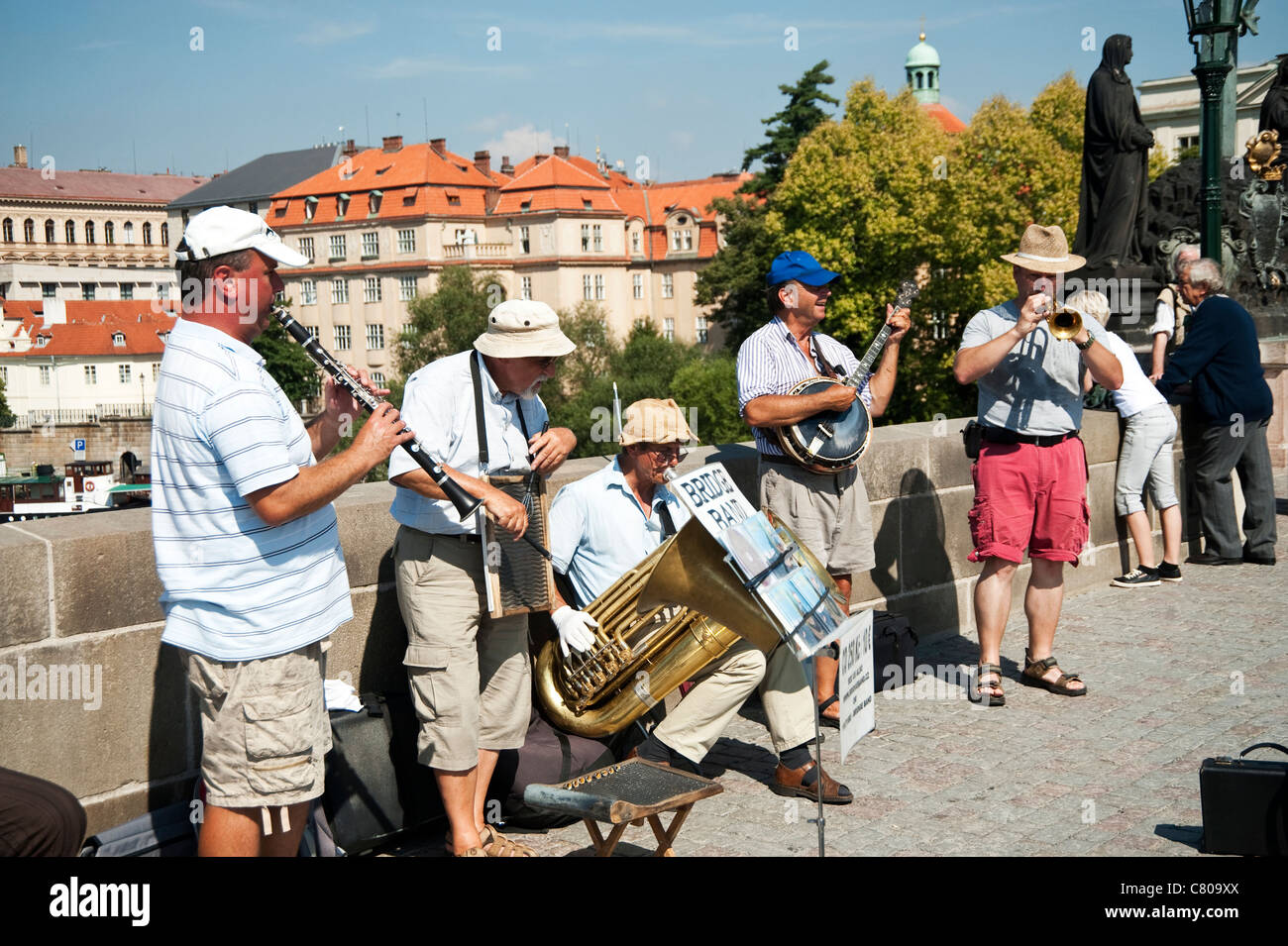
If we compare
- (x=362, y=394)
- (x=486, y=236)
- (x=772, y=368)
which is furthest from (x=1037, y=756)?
(x=486, y=236)

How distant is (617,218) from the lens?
11050 cm

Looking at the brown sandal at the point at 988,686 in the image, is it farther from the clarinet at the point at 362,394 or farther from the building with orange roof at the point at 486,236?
the building with orange roof at the point at 486,236

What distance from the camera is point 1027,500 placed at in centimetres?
700

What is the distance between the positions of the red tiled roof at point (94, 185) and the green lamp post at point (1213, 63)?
133 metres

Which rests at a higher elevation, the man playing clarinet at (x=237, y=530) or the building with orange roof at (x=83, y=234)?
the building with orange roof at (x=83, y=234)

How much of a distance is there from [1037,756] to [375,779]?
2835mm

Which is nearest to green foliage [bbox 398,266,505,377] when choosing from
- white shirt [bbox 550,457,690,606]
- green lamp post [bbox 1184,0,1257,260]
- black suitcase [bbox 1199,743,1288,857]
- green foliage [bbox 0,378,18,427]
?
green foliage [bbox 0,378,18,427]

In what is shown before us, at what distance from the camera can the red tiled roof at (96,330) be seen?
109625mm

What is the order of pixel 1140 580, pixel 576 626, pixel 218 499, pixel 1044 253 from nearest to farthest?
1. pixel 218 499
2. pixel 576 626
3. pixel 1044 253
4. pixel 1140 580

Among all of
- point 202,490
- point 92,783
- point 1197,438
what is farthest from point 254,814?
point 1197,438

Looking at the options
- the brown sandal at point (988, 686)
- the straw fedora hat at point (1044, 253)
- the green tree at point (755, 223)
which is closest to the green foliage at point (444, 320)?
the green tree at point (755, 223)

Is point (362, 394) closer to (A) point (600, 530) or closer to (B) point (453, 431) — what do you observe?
(B) point (453, 431)
